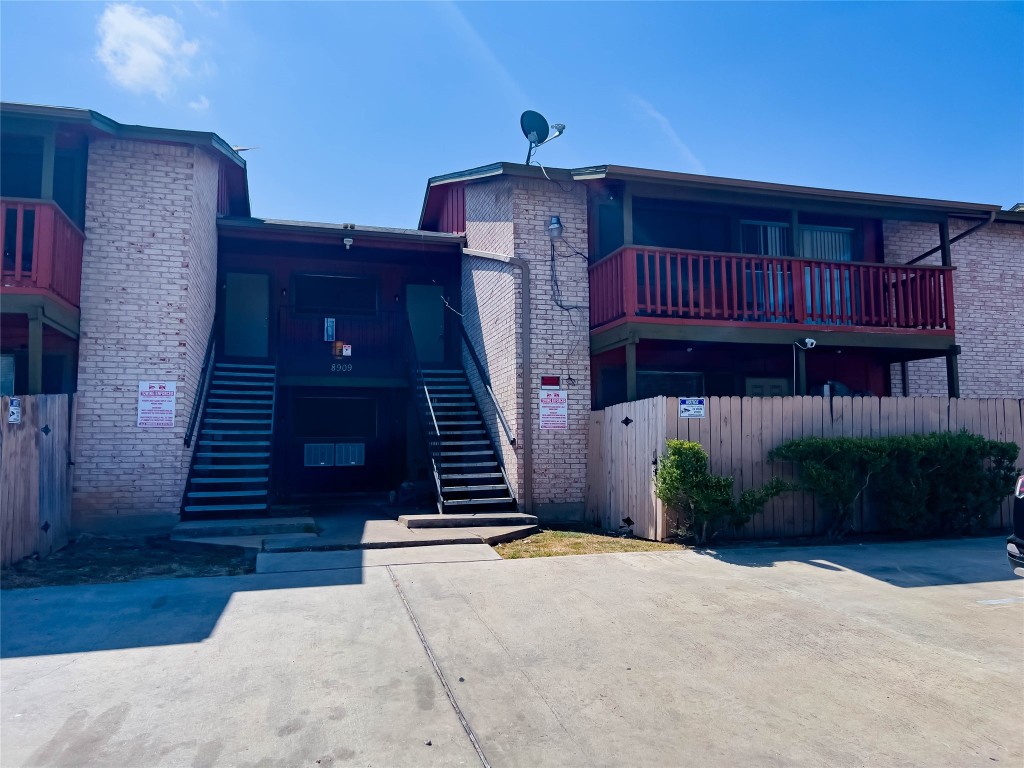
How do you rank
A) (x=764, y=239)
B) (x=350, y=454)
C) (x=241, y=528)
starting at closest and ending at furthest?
(x=241, y=528) < (x=764, y=239) < (x=350, y=454)

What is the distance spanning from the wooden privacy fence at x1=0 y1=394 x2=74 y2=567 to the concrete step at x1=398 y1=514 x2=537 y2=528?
13.7 feet

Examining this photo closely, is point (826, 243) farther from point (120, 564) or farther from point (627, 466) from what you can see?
point (120, 564)

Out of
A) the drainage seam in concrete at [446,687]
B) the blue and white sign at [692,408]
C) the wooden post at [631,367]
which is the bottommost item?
the drainage seam in concrete at [446,687]

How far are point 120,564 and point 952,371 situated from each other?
12.7m

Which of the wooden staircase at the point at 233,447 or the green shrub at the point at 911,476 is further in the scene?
the wooden staircase at the point at 233,447

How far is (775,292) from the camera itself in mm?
10656

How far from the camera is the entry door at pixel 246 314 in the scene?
43.9ft

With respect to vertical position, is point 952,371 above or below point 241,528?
above

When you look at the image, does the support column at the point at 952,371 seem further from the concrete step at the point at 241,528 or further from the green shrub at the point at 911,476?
the concrete step at the point at 241,528

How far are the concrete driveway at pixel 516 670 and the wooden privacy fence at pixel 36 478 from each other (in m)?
1.35

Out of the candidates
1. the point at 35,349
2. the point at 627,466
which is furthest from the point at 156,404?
the point at 627,466

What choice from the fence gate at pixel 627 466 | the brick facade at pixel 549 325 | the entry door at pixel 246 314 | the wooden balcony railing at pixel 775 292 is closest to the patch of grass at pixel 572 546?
the fence gate at pixel 627 466

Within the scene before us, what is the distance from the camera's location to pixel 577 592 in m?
6.15

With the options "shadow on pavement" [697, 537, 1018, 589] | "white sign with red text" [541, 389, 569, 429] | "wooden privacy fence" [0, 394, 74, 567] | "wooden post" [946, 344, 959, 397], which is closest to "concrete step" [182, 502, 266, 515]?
"wooden privacy fence" [0, 394, 74, 567]
